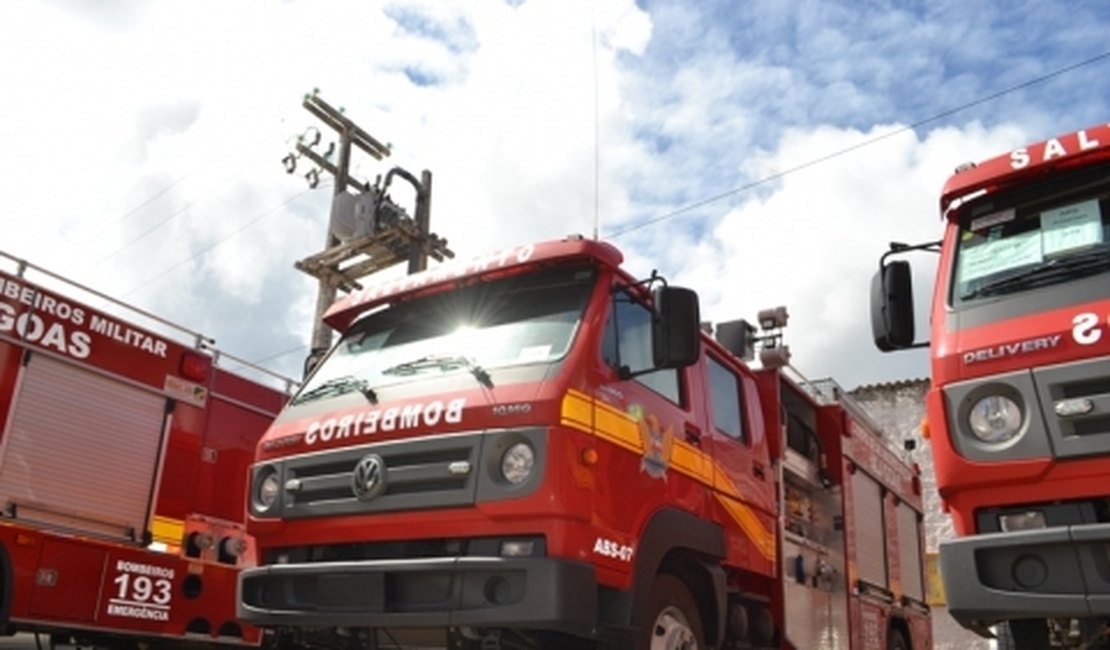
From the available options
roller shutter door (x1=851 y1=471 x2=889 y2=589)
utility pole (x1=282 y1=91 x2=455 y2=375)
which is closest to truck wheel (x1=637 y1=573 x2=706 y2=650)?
roller shutter door (x1=851 y1=471 x2=889 y2=589)

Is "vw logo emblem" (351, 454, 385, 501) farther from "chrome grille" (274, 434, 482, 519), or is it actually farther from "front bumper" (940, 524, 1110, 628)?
"front bumper" (940, 524, 1110, 628)

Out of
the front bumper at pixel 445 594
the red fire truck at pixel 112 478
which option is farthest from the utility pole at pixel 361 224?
the front bumper at pixel 445 594

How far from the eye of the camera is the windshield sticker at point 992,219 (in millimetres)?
4703

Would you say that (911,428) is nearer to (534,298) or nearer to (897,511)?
(897,511)

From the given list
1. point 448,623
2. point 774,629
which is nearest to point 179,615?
point 448,623

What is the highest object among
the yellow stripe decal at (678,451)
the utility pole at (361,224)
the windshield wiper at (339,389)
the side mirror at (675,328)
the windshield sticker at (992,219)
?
the utility pole at (361,224)

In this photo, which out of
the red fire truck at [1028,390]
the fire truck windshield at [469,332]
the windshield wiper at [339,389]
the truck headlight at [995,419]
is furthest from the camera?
the windshield wiper at [339,389]

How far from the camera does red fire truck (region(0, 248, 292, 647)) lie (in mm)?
6852

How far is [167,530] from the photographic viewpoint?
8078 millimetres

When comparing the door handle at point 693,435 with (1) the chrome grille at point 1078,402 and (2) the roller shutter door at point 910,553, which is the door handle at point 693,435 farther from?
(2) the roller shutter door at point 910,553

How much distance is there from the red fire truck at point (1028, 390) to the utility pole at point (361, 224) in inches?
614

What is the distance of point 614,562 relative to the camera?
191 inches

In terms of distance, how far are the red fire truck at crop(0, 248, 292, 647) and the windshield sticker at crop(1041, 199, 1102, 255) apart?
5346 mm

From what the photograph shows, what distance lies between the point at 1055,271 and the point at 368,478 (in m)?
3.37
